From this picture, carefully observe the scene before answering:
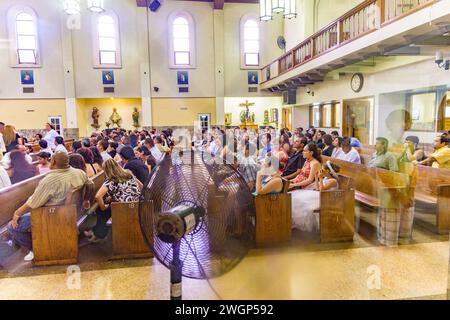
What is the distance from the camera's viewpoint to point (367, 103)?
841 centimetres

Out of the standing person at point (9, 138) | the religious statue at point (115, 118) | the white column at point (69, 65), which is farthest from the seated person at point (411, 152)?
the white column at point (69, 65)

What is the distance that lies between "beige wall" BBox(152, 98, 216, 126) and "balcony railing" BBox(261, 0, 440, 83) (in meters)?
4.97

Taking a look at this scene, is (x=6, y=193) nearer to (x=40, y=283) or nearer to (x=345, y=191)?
(x=40, y=283)

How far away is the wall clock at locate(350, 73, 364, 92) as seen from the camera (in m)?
8.07

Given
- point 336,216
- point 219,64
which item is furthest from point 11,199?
point 219,64

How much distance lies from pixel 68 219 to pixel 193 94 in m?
11.9

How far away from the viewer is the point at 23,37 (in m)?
13.1

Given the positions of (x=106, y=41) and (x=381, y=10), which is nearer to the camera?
(x=381, y=10)

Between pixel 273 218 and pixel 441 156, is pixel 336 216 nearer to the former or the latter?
pixel 273 218

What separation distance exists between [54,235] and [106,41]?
1255 centimetres

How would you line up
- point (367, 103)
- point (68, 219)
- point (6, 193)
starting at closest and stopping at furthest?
point (68, 219) < point (6, 193) < point (367, 103)

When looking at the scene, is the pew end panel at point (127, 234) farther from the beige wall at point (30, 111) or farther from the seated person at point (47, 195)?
the beige wall at point (30, 111)

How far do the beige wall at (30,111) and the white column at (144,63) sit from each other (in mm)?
3269
